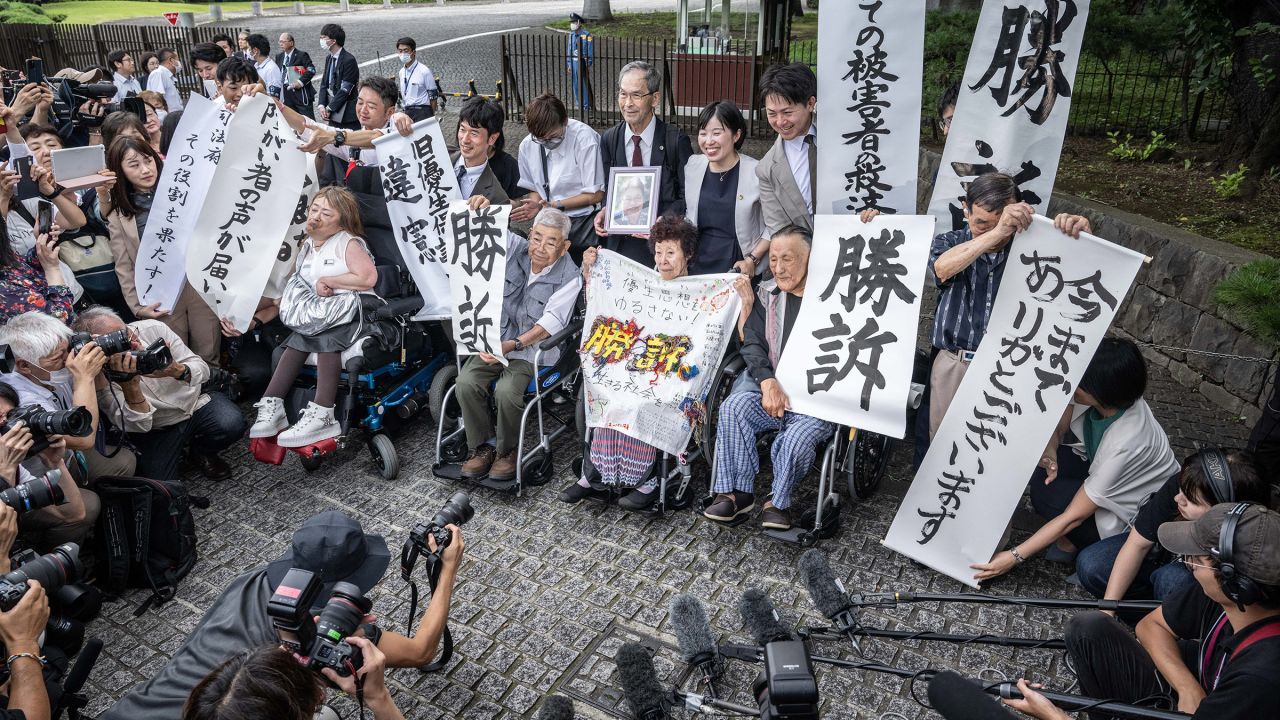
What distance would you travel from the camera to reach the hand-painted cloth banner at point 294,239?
6.05m

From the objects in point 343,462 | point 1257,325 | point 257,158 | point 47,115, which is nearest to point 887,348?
point 1257,325

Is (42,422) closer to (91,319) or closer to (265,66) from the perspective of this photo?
(91,319)

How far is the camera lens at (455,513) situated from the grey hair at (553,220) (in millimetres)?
2327

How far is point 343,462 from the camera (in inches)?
225

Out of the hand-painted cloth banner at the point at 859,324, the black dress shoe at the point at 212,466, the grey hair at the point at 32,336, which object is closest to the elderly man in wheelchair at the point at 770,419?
the hand-painted cloth banner at the point at 859,324

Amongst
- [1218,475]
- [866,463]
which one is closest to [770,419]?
[866,463]

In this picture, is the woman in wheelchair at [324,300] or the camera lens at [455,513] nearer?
the camera lens at [455,513]

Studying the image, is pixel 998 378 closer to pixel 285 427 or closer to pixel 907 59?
pixel 907 59

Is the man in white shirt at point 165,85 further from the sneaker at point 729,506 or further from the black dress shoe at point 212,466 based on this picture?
the sneaker at point 729,506

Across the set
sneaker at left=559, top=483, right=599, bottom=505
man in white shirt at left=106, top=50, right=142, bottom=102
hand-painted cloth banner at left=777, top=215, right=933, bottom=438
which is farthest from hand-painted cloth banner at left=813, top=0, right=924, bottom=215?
man in white shirt at left=106, top=50, right=142, bottom=102

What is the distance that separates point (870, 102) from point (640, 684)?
337 centimetres

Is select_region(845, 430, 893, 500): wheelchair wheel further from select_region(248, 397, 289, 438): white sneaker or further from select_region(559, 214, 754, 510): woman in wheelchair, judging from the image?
select_region(248, 397, 289, 438): white sneaker

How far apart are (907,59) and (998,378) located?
1835mm

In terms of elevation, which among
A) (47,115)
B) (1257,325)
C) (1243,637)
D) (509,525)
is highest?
(47,115)
